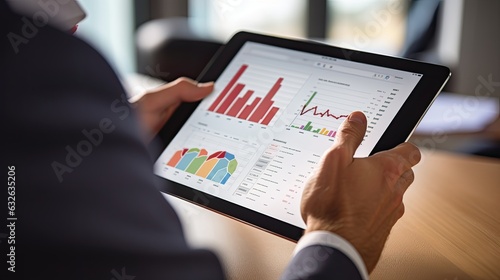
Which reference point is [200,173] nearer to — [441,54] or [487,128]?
[487,128]

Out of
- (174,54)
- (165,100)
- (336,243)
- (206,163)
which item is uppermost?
(174,54)

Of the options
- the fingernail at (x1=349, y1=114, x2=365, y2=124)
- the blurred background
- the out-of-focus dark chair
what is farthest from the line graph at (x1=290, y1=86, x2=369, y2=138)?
the blurred background

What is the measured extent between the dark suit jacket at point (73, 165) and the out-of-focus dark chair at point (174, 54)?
1.97 meters

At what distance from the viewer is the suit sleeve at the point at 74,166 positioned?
683 millimetres

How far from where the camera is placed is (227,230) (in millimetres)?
1170

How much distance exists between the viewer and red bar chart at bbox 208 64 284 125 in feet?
3.76

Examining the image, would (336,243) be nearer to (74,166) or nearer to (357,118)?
(357,118)

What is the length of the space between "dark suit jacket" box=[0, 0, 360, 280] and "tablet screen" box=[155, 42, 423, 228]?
1.09 ft

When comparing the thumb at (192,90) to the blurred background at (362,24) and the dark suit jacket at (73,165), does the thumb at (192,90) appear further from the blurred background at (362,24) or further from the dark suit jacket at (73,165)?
the blurred background at (362,24)

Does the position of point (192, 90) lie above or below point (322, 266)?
above

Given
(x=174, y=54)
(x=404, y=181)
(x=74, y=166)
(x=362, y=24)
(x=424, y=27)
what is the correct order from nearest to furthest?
1. (x=74, y=166)
2. (x=404, y=181)
3. (x=174, y=54)
4. (x=424, y=27)
5. (x=362, y=24)

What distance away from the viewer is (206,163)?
3.78ft

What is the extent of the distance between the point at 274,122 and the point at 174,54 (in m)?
1.72

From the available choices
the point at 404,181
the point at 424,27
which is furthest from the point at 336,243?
the point at 424,27
